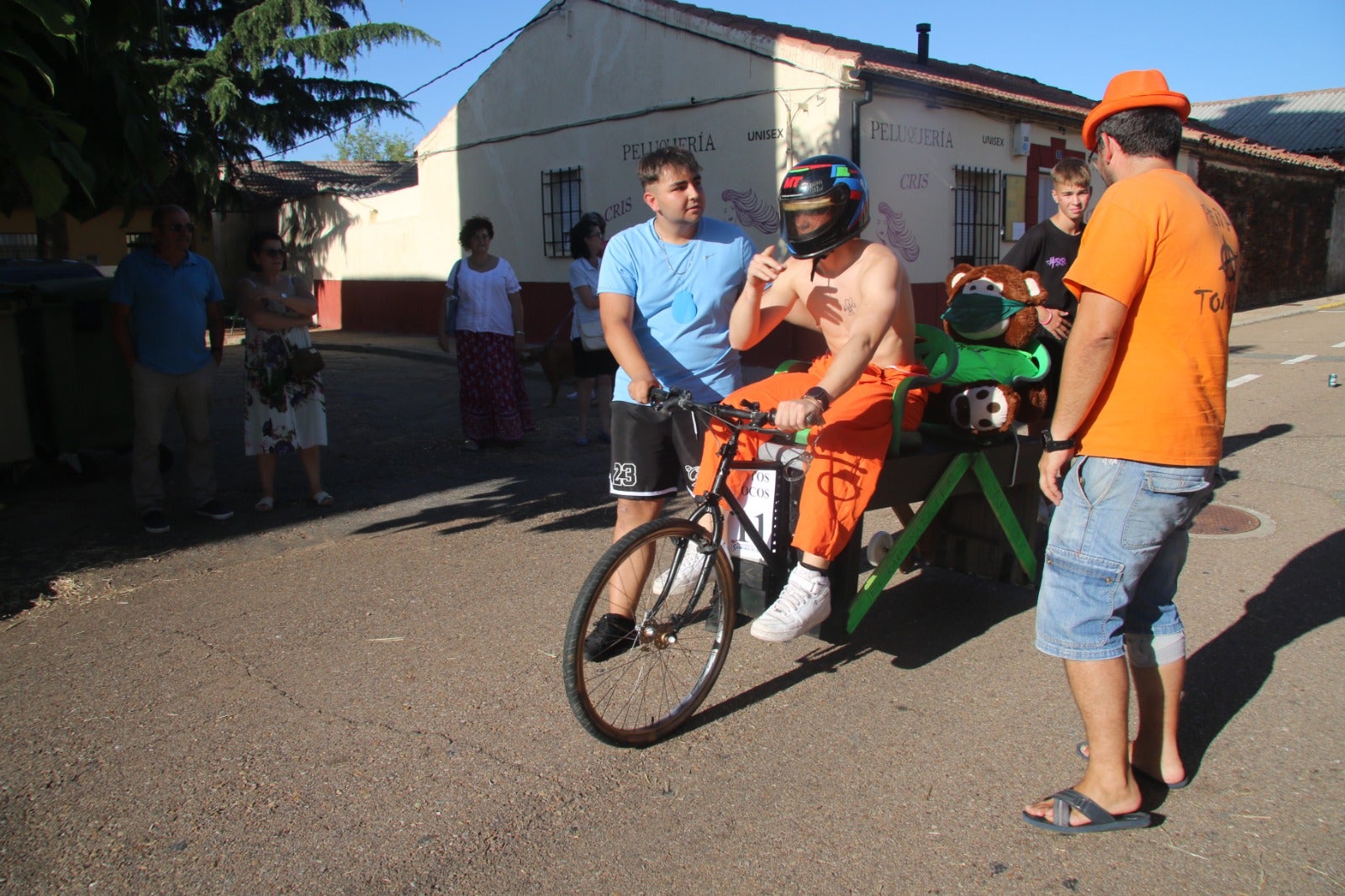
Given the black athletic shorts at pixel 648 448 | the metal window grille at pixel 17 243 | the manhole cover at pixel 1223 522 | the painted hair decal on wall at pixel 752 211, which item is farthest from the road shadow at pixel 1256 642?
the metal window grille at pixel 17 243

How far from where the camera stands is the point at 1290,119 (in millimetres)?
36969

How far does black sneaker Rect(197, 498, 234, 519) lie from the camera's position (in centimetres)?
611

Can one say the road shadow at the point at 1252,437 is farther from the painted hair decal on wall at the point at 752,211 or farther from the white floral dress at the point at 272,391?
the white floral dress at the point at 272,391

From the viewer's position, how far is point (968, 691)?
362cm

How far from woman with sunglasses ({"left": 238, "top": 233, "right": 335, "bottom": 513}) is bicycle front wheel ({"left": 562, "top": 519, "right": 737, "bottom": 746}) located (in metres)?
3.45

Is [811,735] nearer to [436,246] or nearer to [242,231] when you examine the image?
[436,246]

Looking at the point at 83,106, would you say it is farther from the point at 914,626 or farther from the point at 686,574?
the point at 914,626

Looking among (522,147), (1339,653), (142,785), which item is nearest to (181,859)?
(142,785)

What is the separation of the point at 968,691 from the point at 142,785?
2.71 m

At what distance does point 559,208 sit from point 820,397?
13438mm

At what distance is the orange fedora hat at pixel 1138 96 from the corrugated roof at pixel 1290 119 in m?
36.0

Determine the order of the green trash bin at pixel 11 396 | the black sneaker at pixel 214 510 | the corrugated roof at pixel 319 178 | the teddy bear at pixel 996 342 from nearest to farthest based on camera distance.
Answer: the teddy bear at pixel 996 342
the black sneaker at pixel 214 510
the green trash bin at pixel 11 396
the corrugated roof at pixel 319 178

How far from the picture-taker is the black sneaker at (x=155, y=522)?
5.84m

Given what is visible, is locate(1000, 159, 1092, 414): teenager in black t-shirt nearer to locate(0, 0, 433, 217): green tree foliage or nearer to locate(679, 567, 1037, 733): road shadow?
locate(679, 567, 1037, 733): road shadow
